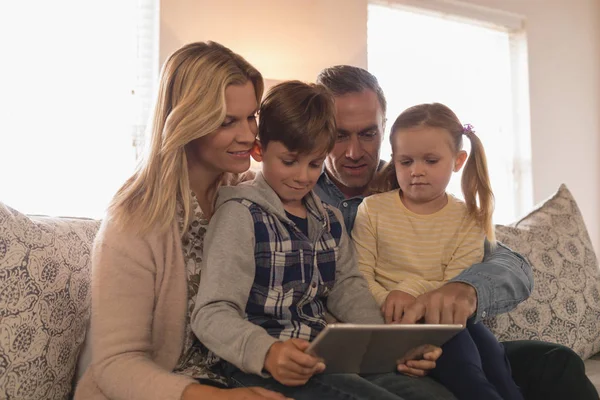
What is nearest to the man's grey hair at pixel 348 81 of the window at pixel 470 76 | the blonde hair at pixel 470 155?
the blonde hair at pixel 470 155

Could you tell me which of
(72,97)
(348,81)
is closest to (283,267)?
(348,81)

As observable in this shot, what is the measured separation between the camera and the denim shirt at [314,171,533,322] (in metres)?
1.58

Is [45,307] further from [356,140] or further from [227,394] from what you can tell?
[356,140]

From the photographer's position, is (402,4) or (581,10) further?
(581,10)

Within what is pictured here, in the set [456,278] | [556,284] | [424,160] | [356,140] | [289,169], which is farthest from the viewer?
[556,284]

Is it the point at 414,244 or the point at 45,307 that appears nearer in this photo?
the point at 45,307

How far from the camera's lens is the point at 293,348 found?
3.86ft

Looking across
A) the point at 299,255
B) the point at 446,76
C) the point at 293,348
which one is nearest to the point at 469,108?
the point at 446,76

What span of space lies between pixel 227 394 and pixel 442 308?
52 centimetres

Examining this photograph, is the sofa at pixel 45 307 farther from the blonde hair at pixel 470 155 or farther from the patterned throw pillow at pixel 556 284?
the blonde hair at pixel 470 155

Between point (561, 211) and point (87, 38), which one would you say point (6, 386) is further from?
point (87, 38)

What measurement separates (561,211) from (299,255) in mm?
1371

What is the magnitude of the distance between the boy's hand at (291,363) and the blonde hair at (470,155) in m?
0.72

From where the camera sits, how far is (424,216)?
1729 mm
